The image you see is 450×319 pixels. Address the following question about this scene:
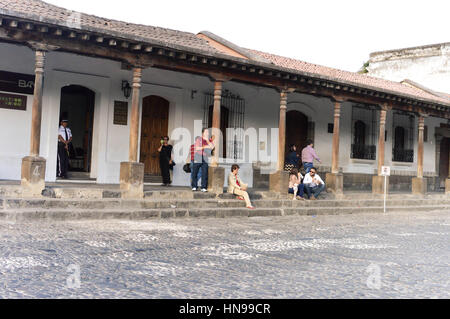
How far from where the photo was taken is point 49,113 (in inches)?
443

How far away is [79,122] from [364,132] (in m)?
9.60

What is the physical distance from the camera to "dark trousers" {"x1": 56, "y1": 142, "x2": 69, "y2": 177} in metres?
11.4

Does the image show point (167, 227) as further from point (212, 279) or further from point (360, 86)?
point (360, 86)

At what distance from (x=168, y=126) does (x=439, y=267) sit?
348 inches

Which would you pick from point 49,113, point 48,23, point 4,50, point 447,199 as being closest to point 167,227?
point 48,23

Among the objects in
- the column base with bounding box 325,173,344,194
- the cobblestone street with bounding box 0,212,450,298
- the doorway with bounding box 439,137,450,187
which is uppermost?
the doorway with bounding box 439,137,450,187

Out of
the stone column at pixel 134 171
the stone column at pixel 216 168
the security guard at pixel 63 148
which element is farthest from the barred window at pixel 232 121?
the security guard at pixel 63 148

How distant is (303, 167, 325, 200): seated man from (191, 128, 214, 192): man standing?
9.54 feet

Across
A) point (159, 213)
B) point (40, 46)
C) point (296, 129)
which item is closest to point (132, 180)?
point (159, 213)

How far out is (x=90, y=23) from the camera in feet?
33.3

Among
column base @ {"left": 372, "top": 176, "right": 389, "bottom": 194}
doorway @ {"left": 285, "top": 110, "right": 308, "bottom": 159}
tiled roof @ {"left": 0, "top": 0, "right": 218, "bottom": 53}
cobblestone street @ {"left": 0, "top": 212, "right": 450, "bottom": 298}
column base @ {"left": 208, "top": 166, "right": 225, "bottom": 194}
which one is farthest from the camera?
doorway @ {"left": 285, "top": 110, "right": 308, "bottom": 159}

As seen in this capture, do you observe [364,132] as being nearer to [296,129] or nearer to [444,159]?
[296,129]

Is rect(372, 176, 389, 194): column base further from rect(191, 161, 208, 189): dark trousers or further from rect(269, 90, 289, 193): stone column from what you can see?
rect(191, 161, 208, 189): dark trousers

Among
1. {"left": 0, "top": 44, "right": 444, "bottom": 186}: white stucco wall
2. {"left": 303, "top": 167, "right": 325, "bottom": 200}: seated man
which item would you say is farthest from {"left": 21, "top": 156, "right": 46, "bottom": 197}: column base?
{"left": 303, "top": 167, "right": 325, "bottom": 200}: seated man
